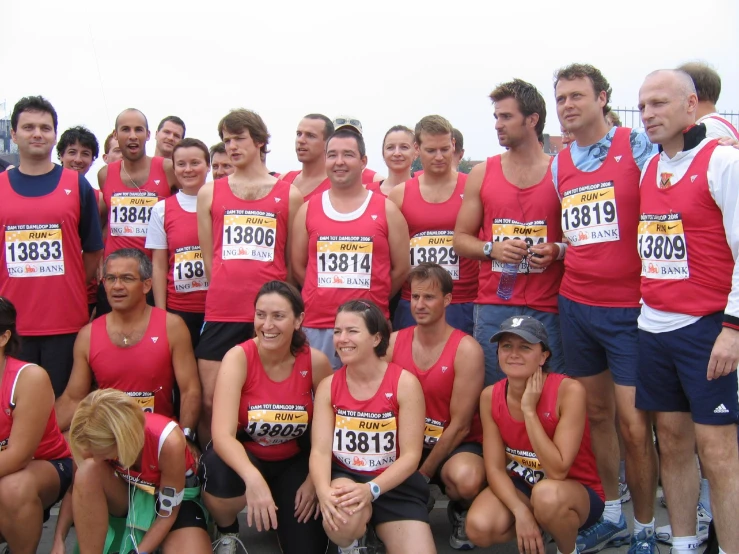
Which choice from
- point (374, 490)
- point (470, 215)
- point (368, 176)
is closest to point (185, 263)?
point (470, 215)

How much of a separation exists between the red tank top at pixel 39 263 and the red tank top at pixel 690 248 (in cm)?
354

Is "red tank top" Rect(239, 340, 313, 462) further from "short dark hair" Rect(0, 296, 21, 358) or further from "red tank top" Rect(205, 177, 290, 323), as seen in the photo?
"short dark hair" Rect(0, 296, 21, 358)

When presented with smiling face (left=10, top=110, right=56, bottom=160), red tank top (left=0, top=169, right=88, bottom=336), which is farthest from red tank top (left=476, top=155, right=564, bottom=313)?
smiling face (left=10, top=110, right=56, bottom=160)

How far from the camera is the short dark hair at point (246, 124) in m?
4.84

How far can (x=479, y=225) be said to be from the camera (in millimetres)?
4648

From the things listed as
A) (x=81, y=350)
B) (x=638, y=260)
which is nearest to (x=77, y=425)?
(x=81, y=350)

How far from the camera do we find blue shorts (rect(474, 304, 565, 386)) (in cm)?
445

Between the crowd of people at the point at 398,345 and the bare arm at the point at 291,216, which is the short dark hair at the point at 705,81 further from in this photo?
the bare arm at the point at 291,216

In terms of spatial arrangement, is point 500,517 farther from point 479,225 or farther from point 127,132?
point 127,132

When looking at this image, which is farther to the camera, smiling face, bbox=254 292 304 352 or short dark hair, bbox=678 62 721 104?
short dark hair, bbox=678 62 721 104

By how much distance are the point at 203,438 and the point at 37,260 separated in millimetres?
1559

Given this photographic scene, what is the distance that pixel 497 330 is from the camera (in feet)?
14.8

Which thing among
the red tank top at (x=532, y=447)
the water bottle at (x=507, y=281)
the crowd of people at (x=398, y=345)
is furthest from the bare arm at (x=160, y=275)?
the red tank top at (x=532, y=447)

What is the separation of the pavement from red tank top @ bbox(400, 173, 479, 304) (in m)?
1.41
